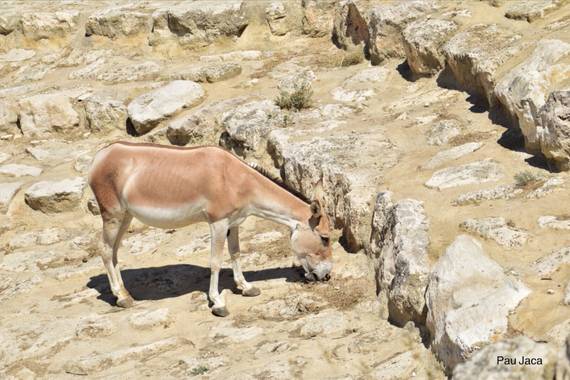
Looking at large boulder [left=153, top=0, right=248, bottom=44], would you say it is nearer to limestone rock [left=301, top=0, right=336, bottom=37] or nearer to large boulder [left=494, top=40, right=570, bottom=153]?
limestone rock [left=301, top=0, right=336, bottom=37]

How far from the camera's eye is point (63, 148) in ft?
51.9

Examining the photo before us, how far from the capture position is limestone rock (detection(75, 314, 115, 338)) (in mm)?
9914

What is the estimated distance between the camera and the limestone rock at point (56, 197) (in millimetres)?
13969

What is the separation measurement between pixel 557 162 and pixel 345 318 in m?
3.44

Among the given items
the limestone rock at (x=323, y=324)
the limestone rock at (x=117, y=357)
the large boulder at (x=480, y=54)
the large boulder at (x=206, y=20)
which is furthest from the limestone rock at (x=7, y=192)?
the large boulder at (x=480, y=54)

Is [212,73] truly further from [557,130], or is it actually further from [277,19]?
[557,130]

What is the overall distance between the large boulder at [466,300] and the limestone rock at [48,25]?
13.4 metres

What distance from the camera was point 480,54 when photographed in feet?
42.4

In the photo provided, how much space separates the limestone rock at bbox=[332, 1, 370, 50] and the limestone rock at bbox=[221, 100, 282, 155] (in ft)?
9.96

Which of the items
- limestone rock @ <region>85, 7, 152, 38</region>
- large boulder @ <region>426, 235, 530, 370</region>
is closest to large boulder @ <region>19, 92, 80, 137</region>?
limestone rock @ <region>85, 7, 152, 38</region>

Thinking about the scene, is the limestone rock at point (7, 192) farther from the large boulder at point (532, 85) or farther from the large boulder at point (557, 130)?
the large boulder at point (557, 130)

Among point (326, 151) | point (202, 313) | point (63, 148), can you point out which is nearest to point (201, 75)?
point (63, 148)

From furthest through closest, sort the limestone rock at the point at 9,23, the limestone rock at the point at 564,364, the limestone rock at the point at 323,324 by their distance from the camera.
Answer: the limestone rock at the point at 9,23
the limestone rock at the point at 323,324
the limestone rock at the point at 564,364

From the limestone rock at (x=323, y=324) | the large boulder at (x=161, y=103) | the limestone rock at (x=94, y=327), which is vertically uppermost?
the large boulder at (x=161, y=103)
